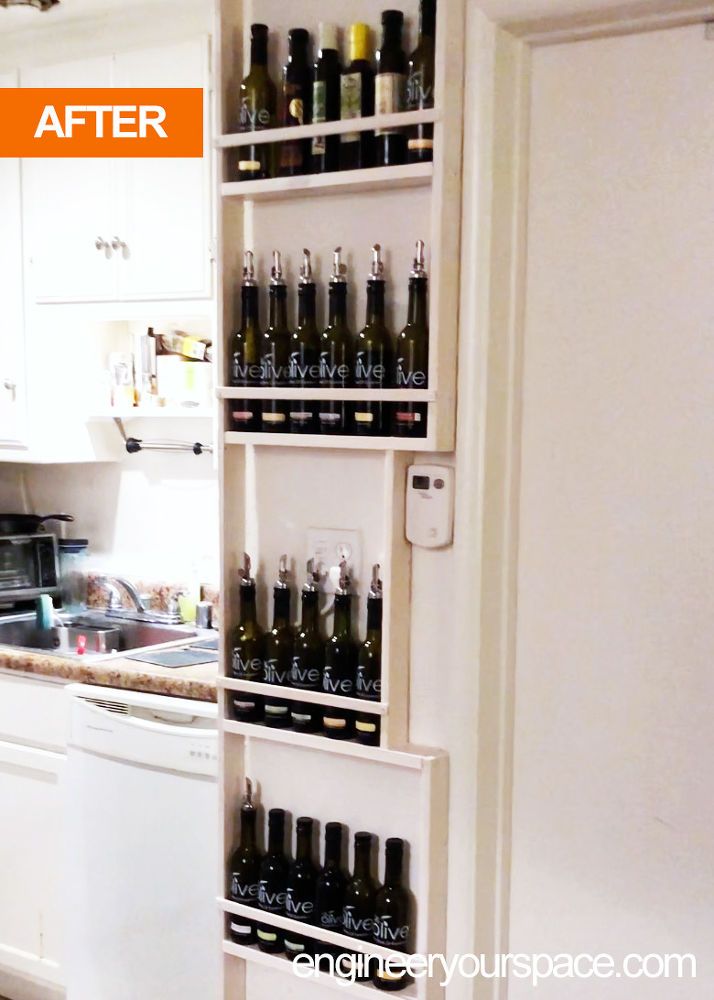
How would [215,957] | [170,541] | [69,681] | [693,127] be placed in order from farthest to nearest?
[170,541], [69,681], [215,957], [693,127]

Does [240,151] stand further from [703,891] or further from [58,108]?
[58,108]

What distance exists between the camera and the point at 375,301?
146cm

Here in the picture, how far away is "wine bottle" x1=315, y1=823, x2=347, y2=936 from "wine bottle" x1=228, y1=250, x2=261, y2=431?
644 mm

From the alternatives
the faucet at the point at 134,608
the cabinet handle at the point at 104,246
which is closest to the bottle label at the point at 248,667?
the faucet at the point at 134,608

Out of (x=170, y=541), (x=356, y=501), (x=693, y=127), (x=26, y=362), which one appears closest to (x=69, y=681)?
(x=170, y=541)

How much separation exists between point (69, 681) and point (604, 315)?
5.41 ft

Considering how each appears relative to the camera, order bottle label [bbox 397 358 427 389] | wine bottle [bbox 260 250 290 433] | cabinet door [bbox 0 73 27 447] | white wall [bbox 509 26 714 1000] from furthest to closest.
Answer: cabinet door [bbox 0 73 27 447] < wine bottle [bbox 260 250 290 433] < bottle label [bbox 397 358 427 389] < white wall [bbox 509 26 714 1000]

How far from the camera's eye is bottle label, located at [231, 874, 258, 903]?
161cm

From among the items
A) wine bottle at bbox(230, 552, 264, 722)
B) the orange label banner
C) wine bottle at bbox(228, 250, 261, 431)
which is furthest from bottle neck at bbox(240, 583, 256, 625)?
the orange label banner

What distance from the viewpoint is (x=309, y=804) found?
1616mm

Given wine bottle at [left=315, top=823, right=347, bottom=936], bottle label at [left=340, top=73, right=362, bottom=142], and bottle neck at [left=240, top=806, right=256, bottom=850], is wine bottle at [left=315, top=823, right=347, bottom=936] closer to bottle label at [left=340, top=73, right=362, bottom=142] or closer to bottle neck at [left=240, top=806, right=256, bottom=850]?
bottle neck at [left=240, top=806, right=256, bottom=850]

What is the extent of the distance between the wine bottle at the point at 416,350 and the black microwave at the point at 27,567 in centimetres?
189

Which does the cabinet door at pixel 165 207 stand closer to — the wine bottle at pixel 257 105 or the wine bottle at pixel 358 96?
the wine bottle at pixel 257 105

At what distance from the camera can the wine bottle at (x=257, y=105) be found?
4.95 ft
